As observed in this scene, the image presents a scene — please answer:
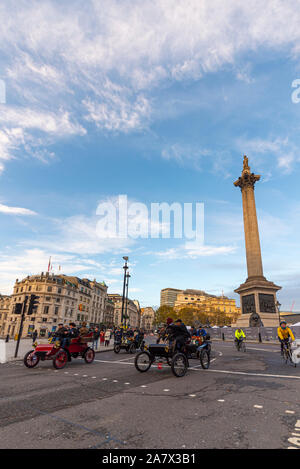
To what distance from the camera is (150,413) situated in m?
4.46

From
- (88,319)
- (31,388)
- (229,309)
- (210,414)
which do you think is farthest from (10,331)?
(229,309)

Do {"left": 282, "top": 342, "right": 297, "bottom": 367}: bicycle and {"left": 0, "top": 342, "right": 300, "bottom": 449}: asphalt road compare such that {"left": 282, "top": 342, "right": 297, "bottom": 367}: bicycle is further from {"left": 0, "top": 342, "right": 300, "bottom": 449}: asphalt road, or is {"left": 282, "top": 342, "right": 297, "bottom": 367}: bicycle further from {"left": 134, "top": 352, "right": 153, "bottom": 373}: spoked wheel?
{"left": 134, "top": 352, "right": 153, "bottom": 373}: spoked wheel

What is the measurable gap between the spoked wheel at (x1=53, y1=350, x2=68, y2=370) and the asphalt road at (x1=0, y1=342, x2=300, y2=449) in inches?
95.5

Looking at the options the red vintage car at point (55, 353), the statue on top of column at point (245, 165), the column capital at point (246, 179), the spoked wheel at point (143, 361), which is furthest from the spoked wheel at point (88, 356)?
the statue on top of column at point (245, 165)

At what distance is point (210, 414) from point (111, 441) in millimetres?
1926

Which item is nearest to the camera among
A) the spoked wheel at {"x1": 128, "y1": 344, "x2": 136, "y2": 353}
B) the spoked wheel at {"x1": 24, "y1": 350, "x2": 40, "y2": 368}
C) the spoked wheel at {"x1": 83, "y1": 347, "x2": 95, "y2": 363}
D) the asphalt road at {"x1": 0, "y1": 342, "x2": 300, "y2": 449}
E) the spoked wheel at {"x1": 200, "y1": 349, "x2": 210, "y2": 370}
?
the asphalt road at {"x1": 0, "y1": 342, "x2": 300, "y2": 449}

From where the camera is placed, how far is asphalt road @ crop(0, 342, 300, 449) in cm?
337

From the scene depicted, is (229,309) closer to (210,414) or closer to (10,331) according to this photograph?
(10,331)

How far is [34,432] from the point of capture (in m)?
3.62

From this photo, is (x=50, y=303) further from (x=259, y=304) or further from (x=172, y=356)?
(x=172, y=356)

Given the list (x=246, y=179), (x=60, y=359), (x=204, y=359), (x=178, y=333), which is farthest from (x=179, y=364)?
(x=246, y=179)

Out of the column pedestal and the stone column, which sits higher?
the stone column

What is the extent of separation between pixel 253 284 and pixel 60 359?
31615mm

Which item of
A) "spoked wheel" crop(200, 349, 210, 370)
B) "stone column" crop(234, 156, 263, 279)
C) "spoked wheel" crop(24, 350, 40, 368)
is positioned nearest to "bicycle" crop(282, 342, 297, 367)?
"spoked wheel" crop(200, 349, 210, 370)
